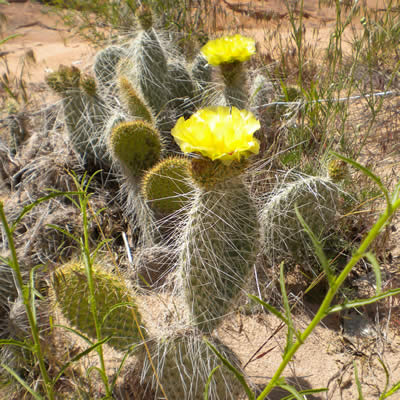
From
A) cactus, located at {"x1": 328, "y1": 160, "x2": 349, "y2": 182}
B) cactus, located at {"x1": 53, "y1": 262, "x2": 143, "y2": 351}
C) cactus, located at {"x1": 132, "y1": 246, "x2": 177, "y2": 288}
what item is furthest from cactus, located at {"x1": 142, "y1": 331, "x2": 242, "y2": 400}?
cactus, located at {"x1": 328, "y1": 160, "x2": 349, "y2": 182}

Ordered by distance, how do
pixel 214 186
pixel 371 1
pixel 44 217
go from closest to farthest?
pixel 214 186
pixel 44 217
pixel 371 1

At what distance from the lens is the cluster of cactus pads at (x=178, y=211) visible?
1226 mm

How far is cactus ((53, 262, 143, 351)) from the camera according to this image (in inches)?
52.5

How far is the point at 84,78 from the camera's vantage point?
7.84ft

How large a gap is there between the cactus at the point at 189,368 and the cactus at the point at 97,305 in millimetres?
133

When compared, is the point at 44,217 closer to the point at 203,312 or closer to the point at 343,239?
the point at 203,312

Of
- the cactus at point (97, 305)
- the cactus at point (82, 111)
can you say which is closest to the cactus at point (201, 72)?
the cactus at point (82, 111)

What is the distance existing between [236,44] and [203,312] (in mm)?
1330

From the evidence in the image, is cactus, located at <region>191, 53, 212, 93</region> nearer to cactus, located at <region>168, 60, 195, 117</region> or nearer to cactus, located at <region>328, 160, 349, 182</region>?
cactus, located at <region>168, 60, 195, 117</region>

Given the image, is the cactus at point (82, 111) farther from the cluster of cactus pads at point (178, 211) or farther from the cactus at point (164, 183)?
the cactus at point (164, 183)

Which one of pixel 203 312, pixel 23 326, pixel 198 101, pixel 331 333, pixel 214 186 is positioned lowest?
pixel 331 333

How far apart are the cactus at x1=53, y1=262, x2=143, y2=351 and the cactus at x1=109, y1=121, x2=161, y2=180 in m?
0.76

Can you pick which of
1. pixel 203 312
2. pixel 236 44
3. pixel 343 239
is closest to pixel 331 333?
pixel 343 239

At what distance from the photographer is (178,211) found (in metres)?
1.54
